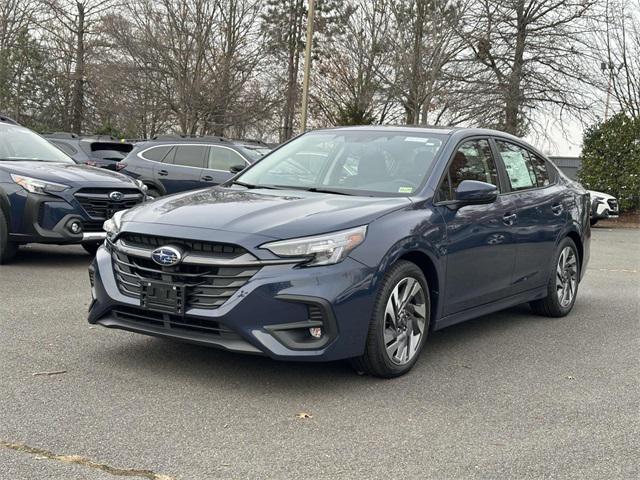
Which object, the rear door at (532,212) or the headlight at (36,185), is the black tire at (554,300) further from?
the headlight at (36,185)

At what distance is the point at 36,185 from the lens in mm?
8688

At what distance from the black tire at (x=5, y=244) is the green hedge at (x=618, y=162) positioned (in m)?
18.9

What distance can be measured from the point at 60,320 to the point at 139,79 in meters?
28.7

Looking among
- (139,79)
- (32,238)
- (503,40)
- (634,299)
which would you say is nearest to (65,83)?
(139,79)

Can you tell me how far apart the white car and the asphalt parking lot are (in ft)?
48.1

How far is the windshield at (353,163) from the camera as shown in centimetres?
552

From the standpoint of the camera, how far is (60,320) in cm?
613

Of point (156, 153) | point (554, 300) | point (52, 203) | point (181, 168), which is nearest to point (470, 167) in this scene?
point (554, 300)

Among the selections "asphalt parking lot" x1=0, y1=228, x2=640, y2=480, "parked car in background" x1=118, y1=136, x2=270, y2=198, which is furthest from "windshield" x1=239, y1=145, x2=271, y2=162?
"asphalt parking lot" x1=0, y1=228, x2=640, y2=480

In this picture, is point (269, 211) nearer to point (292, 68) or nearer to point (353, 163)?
point (353, 163)

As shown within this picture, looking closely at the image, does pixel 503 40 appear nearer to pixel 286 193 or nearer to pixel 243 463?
pixel 286 193

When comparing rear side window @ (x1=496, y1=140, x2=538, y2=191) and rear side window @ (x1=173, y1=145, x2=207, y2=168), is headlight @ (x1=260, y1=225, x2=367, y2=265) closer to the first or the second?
rear side window @ (x1=496, y1=140, x2=538, y2=191)

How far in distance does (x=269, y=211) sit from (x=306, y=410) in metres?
1.25

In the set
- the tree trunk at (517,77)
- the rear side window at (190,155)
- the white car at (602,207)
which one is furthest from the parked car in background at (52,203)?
the tree trunk at (517,77)
